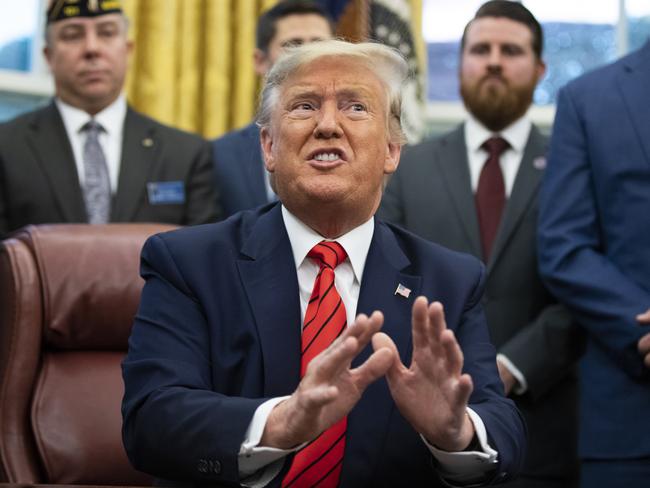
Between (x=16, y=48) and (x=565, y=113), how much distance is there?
3.05 metres

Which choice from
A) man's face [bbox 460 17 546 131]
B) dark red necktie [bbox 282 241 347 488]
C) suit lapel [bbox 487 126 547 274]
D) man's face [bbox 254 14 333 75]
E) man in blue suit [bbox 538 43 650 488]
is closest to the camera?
dark red necktie [bbox 282 241 347 488]

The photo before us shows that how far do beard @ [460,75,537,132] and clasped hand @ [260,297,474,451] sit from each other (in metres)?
1.99

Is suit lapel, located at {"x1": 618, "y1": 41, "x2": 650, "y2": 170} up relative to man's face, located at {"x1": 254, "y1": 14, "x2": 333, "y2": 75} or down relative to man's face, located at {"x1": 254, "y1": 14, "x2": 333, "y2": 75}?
down

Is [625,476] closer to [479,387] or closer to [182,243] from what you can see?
[479,387]

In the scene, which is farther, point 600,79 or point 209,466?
point 600,79

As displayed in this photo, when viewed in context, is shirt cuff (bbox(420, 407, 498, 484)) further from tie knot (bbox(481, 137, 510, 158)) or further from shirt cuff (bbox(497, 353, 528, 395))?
tie knot (bbox(481, 137, 510, 158))

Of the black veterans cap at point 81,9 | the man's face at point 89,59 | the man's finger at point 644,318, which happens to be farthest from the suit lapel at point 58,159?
the man's finger at point 644,318

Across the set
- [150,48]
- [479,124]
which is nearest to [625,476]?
[479,124]

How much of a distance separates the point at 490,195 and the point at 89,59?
1507 mm

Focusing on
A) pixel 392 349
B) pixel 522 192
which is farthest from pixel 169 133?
pixel 392 349

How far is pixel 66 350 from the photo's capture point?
263 centimetres

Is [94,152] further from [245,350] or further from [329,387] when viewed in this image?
[329,387]

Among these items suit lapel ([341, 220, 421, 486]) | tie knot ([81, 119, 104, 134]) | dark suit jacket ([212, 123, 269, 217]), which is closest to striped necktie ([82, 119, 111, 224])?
tie knot ([81, 119, 104, 134])

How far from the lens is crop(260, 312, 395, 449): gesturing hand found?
1.78 meters
